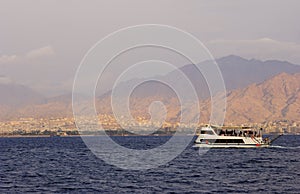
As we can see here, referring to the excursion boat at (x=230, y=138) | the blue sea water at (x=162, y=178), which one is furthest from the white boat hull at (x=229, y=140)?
the blue sea water at (x=162, y=178)

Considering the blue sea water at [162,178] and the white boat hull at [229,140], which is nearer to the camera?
the blue sea water at [162,178]

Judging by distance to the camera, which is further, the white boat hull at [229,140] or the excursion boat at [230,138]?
the white boat hull at [229,140]

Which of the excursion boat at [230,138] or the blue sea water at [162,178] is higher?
the excursion boat at [230,138]

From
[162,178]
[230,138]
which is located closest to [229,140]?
[230,138]

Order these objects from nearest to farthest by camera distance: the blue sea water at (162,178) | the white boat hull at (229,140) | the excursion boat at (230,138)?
the blue sea water at (162,178)
the excursion boat at (230,138)
the white boat hull at (229,140)

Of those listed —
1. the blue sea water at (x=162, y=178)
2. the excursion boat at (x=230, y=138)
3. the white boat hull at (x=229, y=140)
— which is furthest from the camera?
the white boat hull at (x=229, y=140)

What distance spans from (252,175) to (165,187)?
2023 centimetres

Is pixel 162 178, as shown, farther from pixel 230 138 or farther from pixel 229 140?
pixel 229 140

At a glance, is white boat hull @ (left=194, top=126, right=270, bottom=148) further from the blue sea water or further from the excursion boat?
the blue sea water

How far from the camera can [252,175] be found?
84188mm

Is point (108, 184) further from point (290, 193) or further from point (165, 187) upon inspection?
point (290, 193)

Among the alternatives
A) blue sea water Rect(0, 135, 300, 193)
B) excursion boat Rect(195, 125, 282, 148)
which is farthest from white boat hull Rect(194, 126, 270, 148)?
blue sea water Rect(0, 135, 300, 193)

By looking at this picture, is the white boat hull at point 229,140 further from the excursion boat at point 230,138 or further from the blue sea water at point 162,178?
the blue sea water at point 162,178

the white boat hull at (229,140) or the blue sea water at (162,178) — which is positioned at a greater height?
the white boat hull at (229,140)
